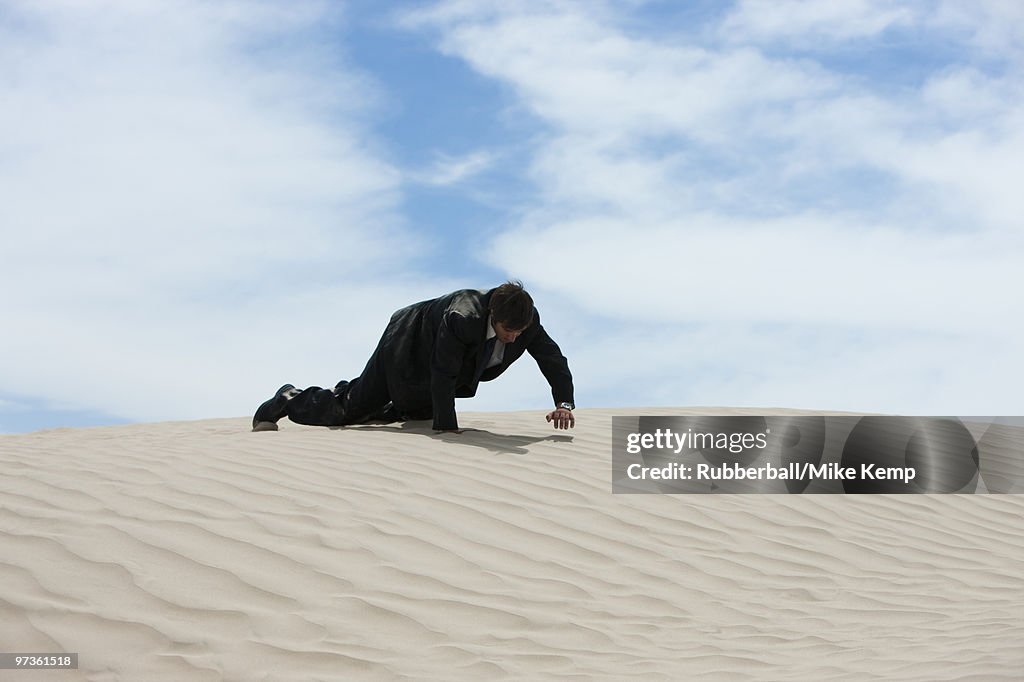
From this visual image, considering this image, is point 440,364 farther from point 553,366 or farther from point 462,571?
point 462,571

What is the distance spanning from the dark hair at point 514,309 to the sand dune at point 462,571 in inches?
33.8

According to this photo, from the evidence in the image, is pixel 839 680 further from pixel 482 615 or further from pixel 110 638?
pixel 110 638

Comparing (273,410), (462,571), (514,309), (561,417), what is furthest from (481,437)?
(462,571)

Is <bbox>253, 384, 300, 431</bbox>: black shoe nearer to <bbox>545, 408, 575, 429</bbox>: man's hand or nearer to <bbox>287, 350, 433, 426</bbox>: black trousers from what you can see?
<bbox>287, 350, 433, 426</bbox>: black trousers

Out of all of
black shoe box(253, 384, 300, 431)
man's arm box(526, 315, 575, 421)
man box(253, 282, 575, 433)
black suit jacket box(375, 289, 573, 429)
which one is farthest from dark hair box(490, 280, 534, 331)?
black shoe box(253, 384, 300, 431)

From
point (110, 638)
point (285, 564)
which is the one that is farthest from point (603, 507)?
point (110, 638)

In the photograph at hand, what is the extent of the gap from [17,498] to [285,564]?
1.64 meters

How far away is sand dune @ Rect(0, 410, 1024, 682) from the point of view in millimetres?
3594

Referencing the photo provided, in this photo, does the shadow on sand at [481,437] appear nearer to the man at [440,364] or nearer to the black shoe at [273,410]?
the man at [440,364]

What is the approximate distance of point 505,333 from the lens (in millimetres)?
6086

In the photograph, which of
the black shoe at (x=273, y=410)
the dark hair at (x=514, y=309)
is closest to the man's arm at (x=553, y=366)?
the dark hair at (x=514, y=309)

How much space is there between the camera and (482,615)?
4.00 meters

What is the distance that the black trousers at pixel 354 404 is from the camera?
283 inches

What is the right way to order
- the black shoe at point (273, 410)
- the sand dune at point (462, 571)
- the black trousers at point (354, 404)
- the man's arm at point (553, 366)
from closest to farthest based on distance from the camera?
the sand dune at point (462, 571) → the man's arm at point (553, 366) → the black trousers at point (354, 404) → the black shoe at point (273, 410)
